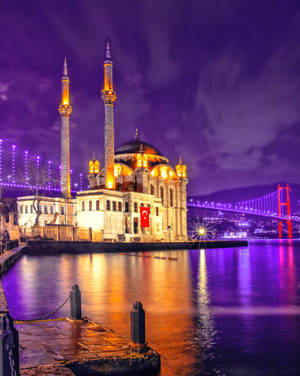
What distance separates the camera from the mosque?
212 ft

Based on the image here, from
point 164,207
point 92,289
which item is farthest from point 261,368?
point 164,207

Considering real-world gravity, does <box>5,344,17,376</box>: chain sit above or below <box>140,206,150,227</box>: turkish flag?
below

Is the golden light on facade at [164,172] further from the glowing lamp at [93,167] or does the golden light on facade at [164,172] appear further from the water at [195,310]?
the water at [195,310]

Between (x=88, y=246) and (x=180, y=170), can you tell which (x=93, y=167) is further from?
(x=88, y=246)

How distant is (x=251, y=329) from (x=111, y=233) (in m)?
53.5

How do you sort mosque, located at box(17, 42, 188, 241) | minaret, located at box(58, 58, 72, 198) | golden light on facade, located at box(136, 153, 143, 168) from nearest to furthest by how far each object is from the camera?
mosque, located at box(17, 42, 188, 241)
minaret, located at box(58, 58, 72, 198)
golden light on facade, located at box(136, 153, 143, 168)

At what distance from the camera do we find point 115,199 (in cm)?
6675

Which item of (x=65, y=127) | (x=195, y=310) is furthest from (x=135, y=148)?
(x=195, y=310)

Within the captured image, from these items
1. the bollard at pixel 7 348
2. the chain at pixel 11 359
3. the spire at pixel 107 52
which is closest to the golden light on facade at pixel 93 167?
the spire at pixel 107 52

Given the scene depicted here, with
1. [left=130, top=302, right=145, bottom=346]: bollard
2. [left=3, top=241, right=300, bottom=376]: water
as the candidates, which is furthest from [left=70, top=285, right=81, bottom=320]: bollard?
[left=130, top=302, right=145, bottom=346]: bollard

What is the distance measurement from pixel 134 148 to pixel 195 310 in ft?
242

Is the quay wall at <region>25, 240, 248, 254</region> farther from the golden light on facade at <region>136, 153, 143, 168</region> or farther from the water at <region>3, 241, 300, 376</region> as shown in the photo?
the water at <region>3, 241, 300, 376</region>

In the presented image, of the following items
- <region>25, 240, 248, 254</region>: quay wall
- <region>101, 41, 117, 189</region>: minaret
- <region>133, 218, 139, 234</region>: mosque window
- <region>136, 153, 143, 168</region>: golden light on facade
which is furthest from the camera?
<region>136, 153, 143, 168</region>: golden light on facade

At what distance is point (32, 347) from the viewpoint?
7953 millimetres
